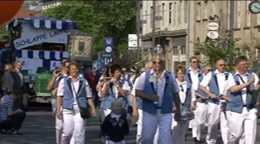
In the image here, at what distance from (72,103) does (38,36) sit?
17.6 m

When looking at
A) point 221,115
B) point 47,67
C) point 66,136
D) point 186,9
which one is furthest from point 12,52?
point 186,9

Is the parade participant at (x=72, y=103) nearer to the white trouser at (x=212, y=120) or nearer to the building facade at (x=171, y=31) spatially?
the white trouser at (x=212, y=120)

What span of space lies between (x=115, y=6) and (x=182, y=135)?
222 feet

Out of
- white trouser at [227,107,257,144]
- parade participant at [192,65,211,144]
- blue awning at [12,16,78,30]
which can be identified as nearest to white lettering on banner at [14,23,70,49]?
blue awning at [12,16,78,30]

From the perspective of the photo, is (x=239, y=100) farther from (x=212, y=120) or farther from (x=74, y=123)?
(x=212, y=120)

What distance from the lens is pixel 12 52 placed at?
29750mm

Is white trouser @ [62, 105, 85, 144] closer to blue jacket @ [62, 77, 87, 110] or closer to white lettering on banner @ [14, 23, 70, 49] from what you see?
blue jacket @ [62, 77, 87, 110]

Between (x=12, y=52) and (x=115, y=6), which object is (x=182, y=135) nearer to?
(x=12, y=52)

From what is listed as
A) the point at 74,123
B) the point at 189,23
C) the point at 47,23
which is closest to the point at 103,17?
the point at 189,23

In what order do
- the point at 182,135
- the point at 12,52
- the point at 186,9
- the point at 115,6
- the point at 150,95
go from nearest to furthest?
the point at 150,95 < the point at 182,135 < the point at 12,52 < the point at 186,9 < the point at 115,6

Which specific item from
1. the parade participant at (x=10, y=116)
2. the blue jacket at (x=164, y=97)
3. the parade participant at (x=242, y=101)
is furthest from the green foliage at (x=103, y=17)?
the blue jacket at (x=164, y=97)

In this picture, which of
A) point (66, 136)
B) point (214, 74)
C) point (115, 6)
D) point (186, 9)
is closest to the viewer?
point (66, 136)

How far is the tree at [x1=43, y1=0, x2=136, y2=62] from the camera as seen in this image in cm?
8131

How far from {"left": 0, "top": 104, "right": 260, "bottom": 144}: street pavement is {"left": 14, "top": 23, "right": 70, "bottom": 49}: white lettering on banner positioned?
3804mm
